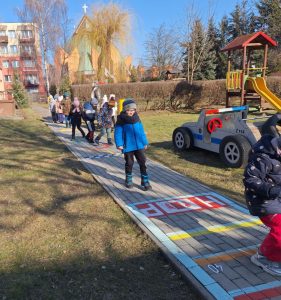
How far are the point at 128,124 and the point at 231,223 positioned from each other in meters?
2.41

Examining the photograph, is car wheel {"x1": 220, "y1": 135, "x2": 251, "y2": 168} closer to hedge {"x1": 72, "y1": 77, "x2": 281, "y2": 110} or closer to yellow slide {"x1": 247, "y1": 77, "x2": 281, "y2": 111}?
yellow slide {"x1": 247, "y1": 77, "x2": 281, "y2": 111}

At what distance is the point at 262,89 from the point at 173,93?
7.65m

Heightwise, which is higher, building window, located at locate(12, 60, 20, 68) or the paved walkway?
building window, located at locate(12, 60, 20, 68)

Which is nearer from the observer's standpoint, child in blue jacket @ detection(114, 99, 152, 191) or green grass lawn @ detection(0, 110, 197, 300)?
Answer: green grass lawn @ detection(0, 110, 197, 300)

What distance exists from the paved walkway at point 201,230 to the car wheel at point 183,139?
176cm

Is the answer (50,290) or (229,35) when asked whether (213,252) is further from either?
(229,35)

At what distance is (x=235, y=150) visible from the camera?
6.82 meters

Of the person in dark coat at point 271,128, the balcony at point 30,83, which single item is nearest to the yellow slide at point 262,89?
the person in dark coat at point 271,128

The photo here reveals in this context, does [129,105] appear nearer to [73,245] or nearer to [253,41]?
[73,245]

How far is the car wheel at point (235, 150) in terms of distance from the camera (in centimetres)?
659

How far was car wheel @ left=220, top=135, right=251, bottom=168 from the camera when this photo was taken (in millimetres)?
6586

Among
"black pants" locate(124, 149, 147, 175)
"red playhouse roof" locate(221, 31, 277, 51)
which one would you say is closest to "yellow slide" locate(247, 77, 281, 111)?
"red playhouse roof" locate(221, 31, 277, 51)

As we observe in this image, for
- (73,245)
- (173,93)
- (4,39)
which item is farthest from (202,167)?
(4,39)

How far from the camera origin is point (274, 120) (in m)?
3.03
